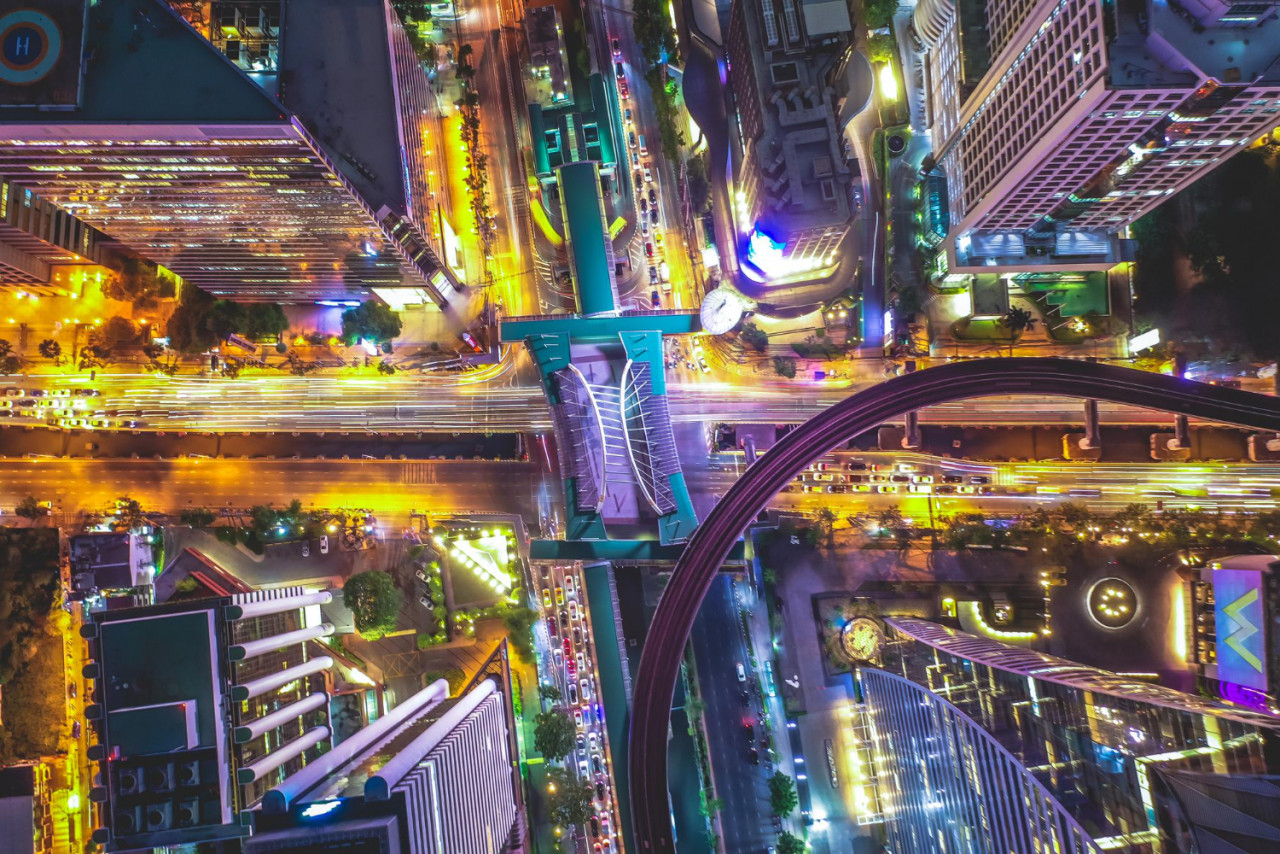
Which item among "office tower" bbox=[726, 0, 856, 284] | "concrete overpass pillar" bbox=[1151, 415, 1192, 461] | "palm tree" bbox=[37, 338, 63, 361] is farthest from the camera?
"palm tree" bbox=[37, 338, 63, 361]

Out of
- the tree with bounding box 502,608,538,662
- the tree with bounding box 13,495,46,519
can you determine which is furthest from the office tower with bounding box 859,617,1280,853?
the tree with bounding box 13,495,46,519

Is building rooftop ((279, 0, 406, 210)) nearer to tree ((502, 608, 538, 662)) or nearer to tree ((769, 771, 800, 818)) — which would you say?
tree ((502, 608, 538, 662))

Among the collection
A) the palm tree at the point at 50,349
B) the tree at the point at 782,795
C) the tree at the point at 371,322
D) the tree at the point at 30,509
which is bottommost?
the tree at the point at 782,795

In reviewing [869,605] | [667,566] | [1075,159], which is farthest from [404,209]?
[869,605]

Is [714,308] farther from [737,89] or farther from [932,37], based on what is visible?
[932,37]

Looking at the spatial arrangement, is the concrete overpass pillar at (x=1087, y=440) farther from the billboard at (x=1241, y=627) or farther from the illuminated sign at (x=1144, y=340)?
the billboard at (x=1241, y=627)

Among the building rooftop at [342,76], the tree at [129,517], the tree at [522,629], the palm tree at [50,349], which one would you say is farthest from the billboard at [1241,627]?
the palm tree at [50,349]

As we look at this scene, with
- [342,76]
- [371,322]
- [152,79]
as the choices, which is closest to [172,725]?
[371,322]
